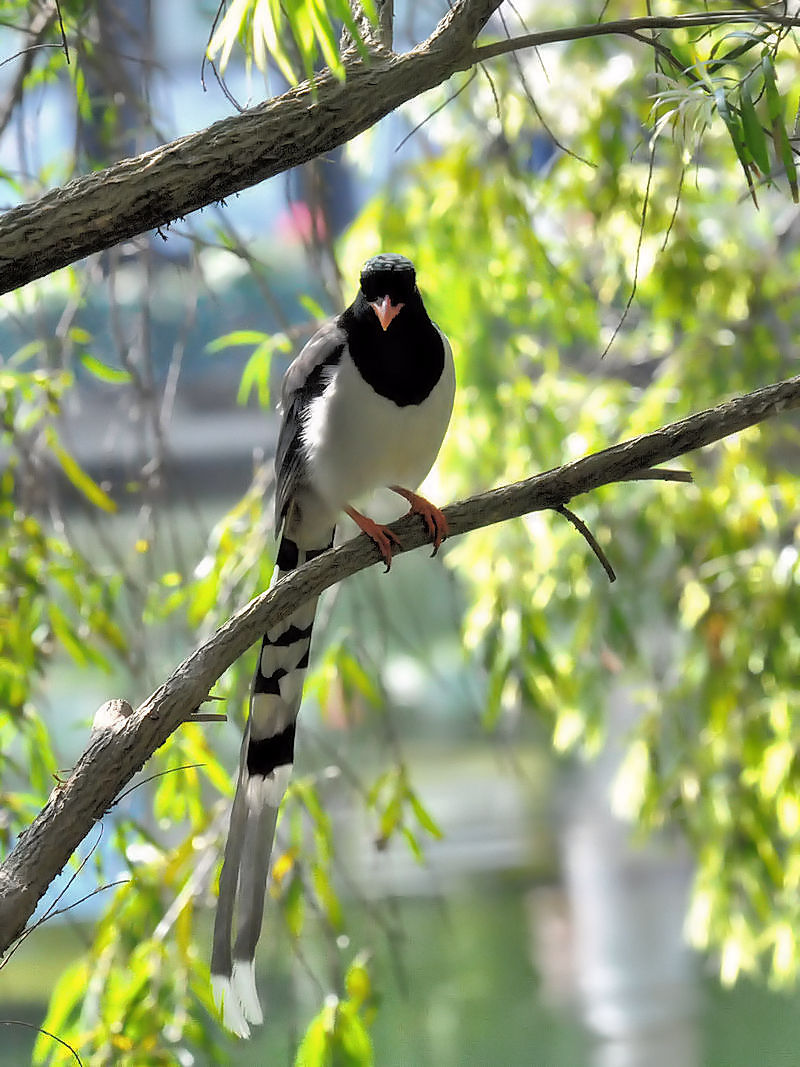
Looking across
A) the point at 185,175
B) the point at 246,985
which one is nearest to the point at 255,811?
the point at 246,985

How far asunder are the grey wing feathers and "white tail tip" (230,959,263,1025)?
1.51 ft

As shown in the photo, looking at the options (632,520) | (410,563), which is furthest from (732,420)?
(410,563)

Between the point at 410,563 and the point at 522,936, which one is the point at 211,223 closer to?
the point at 410,563

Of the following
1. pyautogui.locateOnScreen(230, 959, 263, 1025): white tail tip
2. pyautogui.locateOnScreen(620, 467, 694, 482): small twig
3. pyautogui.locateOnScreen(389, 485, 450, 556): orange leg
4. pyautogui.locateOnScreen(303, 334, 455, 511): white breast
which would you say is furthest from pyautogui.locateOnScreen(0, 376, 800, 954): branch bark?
pyautogui.locateOnScreen(230, 959, 263, 1025): white tail tip

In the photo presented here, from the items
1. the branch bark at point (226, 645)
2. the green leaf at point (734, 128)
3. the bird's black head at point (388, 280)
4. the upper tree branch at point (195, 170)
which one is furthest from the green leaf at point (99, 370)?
the green leaf at point (734, 128)

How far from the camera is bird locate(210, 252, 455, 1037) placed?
3.75ft

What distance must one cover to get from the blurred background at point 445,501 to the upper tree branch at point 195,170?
0.34ft

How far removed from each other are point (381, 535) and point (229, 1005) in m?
0.43

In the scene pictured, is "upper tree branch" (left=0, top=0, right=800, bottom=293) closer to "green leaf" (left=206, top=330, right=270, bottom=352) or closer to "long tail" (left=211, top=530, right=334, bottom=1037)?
"long tail" (left=211, top=530, right=334, bottom=1037)

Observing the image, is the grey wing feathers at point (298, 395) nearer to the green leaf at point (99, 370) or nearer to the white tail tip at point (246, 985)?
the green leaf at point (99, 370)

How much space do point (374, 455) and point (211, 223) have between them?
357mm

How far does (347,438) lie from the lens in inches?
47.6

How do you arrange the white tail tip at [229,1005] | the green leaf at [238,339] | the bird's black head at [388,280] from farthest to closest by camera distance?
the green leaf at [238,339]
the bird's black head at [388,280]
the white tail tip at [229,1005]

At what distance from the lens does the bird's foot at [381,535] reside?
105 cm
